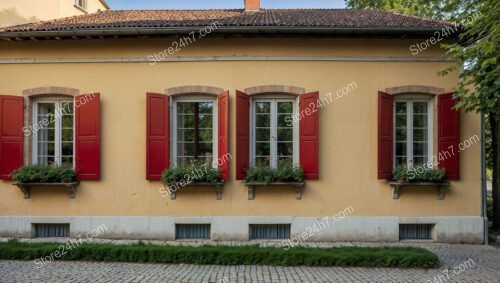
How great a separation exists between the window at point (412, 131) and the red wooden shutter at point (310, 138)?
6.38ft

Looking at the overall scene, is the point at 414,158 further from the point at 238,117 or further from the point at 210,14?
the point at 210,14

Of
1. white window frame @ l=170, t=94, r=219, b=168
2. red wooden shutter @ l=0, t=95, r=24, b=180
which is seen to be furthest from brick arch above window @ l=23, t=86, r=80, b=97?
white window frame @ l=170, t=94, r=219, b=168

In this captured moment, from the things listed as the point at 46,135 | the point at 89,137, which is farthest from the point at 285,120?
the point at 46,135

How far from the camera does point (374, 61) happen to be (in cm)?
823

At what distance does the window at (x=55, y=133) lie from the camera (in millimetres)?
8430

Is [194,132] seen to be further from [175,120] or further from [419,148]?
[419,148]

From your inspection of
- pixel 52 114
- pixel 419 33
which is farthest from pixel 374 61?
pixel 52 114

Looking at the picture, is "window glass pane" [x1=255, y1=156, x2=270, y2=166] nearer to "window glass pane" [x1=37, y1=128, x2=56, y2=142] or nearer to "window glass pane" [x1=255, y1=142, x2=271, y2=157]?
"window glass pane" [x1=255, y1=142, x2=271, y2=157]

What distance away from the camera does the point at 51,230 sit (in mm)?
8320

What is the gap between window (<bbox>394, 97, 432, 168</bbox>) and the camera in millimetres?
8328

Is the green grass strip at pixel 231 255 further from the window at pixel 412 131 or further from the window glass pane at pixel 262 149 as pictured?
the window at pixel 412 131

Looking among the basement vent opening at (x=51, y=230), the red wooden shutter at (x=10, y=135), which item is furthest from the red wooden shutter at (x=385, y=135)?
the red wooden shutter at (x=10, y=135)

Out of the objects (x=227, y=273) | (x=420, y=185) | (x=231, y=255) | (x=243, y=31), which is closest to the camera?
(x=227, y=273)

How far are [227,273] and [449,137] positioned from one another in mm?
5786
